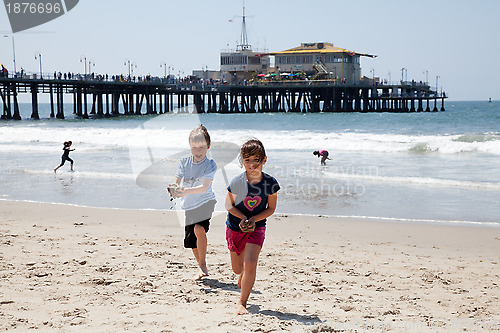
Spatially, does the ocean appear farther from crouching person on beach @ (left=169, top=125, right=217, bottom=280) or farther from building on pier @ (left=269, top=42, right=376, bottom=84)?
building on pier @ (left=269, top=42, right=376, bottom=84)

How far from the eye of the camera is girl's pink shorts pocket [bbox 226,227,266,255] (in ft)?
12.7

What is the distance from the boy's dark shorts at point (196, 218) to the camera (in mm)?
4473

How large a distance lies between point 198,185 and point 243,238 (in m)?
0.71

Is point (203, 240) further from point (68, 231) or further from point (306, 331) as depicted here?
point (68, 231)

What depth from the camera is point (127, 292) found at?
168 inches

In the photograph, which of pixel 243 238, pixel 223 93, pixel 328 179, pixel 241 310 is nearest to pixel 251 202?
pixel 243 238

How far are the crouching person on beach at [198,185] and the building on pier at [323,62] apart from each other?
194 feet

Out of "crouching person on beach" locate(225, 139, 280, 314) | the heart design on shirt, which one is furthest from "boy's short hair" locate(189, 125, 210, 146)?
the heart design on shirt

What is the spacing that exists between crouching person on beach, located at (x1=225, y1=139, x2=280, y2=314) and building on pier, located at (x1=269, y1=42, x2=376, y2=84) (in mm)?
59810

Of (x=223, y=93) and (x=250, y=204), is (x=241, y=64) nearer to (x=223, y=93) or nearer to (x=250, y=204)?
(x=223, y=93)

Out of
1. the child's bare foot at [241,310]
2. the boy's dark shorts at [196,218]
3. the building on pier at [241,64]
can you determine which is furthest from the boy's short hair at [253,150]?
the building on pier at [241,64]

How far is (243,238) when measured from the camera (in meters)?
3.90

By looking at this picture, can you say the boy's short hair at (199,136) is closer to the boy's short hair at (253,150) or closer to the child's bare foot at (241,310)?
the boy's short hair at (253,150)

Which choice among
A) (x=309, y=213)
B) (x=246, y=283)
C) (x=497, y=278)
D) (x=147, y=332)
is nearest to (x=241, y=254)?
(x=246, y=283)
